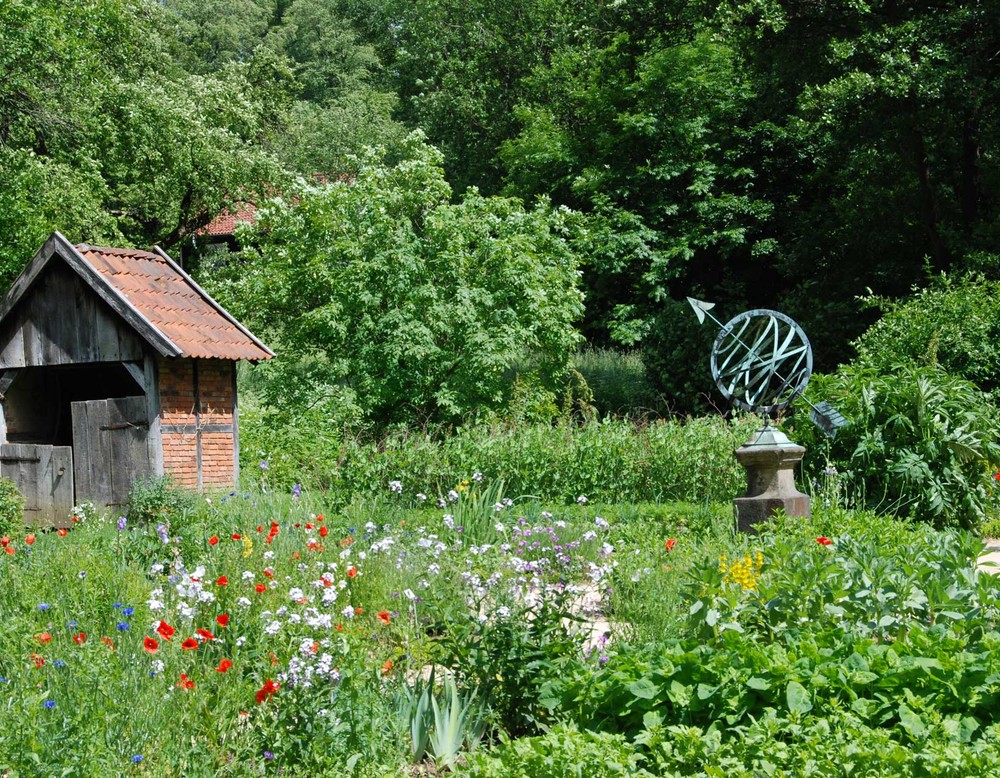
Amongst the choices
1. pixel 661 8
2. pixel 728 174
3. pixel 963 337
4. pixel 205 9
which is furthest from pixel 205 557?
pixel 205 9

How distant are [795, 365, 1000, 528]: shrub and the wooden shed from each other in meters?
7.50

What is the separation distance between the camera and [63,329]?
41.8 ft

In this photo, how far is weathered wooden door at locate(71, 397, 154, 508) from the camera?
1230 cm

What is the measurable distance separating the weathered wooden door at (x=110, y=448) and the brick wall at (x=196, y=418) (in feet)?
0.92

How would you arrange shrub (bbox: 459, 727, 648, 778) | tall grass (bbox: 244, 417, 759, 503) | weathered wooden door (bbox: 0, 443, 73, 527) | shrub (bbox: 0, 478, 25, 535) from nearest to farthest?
1. shrub (bbox: 459, 727, 648, 778)
2. tall grass (bbox: 244, 417, 759, 503)
3. shrub (bbox: 0, 478, 25, 535)
4. weathered wooden door (bbox: 0, 443, 73, 527)

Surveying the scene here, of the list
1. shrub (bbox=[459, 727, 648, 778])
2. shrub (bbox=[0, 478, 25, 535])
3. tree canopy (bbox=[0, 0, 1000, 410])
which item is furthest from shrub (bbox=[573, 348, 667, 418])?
shrub (bbox=[459, 727, 648, 778])

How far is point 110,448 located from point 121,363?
45.2 inches

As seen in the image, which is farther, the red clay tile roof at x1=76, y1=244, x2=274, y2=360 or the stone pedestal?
the red clay tile roof at x1=76, y1=244, x2=274, y2=360

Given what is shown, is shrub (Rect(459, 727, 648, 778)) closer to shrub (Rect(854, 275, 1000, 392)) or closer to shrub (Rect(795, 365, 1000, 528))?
shrub (Rect(795, 365, 1000, 528))

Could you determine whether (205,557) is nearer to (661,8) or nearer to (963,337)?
(963,337)

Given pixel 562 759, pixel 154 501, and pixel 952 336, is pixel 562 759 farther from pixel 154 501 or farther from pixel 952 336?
pixel 952 336

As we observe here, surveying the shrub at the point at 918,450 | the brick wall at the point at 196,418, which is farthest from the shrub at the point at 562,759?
the brick wall at the point at 196,418

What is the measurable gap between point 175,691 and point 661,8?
1790 centimetres

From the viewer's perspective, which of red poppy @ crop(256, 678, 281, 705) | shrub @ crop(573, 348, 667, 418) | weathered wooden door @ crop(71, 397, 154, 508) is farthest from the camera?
shrub @ crop(573, 348, 667, 418)
